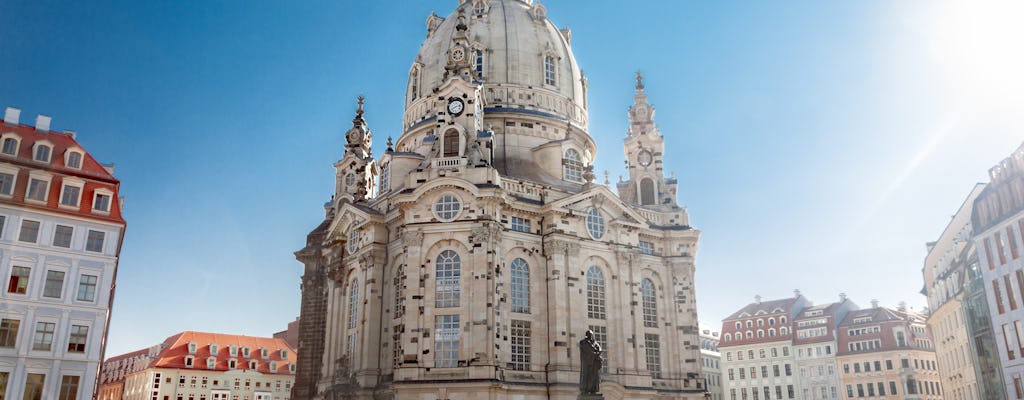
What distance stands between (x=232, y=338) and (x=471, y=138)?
47327 mm

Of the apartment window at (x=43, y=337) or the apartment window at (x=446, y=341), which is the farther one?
the apartment window at (x=446, y=341)

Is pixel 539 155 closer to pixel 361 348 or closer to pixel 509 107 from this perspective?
pixel 509 107

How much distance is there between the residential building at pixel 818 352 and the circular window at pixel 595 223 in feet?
146

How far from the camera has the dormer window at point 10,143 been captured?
38406 mm

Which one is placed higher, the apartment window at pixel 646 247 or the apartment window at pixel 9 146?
the apartment window at pixel 9 146

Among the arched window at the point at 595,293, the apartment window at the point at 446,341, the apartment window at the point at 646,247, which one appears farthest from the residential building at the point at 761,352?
the apartment window at the point at 446,341

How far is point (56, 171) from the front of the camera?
39.5 m

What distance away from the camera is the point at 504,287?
4819cm

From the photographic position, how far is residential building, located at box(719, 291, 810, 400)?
3442 inches

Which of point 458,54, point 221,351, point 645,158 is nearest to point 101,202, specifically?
point 458,54

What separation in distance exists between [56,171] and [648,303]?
120ft

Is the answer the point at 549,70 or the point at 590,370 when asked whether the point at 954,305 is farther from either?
the point at 590,370

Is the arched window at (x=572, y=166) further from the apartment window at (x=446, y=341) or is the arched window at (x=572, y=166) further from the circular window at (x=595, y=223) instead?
the apartment window at (x=446, y=341)

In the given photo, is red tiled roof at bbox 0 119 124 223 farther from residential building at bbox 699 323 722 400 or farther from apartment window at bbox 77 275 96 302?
residential building at bbox 699 323 722 400
